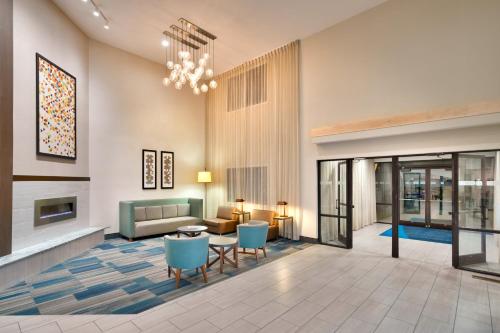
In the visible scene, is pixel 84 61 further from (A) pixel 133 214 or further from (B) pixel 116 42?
(A) pixel 133 214

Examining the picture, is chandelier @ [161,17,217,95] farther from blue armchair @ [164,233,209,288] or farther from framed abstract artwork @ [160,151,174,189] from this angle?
blue armchair @ [164,233,209,288]

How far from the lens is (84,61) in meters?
6.32

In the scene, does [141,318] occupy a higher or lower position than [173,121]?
lower

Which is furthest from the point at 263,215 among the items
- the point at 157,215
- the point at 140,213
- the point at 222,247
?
the point at 140,213

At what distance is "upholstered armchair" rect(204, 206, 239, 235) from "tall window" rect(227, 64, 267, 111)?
3258mm

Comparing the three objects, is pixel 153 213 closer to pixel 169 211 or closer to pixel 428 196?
pixel 169 211

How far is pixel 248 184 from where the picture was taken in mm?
7883

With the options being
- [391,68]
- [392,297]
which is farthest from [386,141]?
[392,297]

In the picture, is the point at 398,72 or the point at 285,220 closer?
the point at 398,72

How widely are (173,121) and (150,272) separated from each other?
5214 mm

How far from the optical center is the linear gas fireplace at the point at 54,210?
4746 millimetres

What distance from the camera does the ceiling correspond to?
5324mm

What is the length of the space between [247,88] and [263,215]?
3910 mm

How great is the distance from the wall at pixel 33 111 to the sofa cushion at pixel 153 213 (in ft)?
5.35
